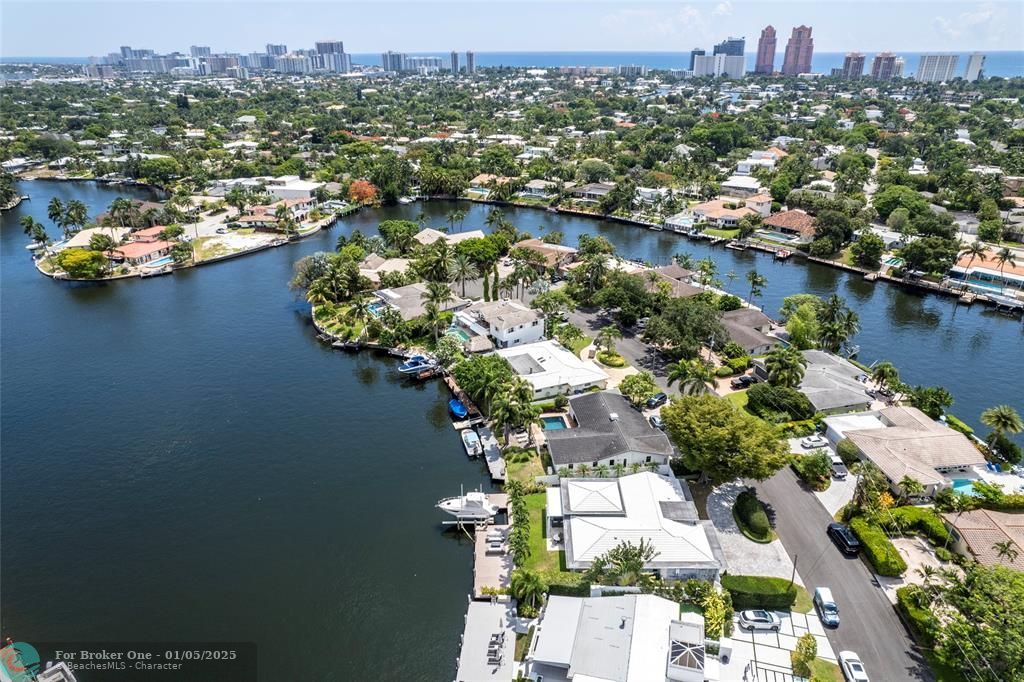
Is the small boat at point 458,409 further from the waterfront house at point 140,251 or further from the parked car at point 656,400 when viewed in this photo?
the waterfront house at point 140,251

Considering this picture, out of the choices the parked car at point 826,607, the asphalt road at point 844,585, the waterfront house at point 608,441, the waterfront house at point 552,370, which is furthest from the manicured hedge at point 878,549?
the waterfront house at point 552,370

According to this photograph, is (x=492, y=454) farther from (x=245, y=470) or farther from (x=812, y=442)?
(x=812, y=442)

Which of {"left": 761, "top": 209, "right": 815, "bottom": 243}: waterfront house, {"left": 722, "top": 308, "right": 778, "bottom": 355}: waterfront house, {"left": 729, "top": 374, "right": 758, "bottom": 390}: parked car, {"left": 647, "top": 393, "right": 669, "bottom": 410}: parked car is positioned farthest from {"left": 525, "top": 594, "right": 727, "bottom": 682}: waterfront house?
{"left": 761, "top": 209, "right": 815, "bottom": 243}: waterfront house

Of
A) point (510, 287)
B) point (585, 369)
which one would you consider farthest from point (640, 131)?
point (585, 369)

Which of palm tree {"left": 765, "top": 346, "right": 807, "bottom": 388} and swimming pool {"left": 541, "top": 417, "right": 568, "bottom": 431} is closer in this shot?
swimming pool {"left": 541, "top": 417, "right": 568, "bottom": 431}

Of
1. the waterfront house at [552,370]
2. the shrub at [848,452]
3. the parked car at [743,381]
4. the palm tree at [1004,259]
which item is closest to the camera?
the shrub at [848,452]

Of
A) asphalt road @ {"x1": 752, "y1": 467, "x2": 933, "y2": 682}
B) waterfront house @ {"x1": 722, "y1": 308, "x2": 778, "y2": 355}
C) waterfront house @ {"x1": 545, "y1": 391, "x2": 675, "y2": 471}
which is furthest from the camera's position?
waterfront house @ {"x1": 722, "y1": 308, "x2": 778, "y2": 355}

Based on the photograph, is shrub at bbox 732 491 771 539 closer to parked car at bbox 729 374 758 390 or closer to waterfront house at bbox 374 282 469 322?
parked car at bbox 729 374 758 390

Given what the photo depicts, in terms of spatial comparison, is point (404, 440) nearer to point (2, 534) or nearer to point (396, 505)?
point (396, 505)
